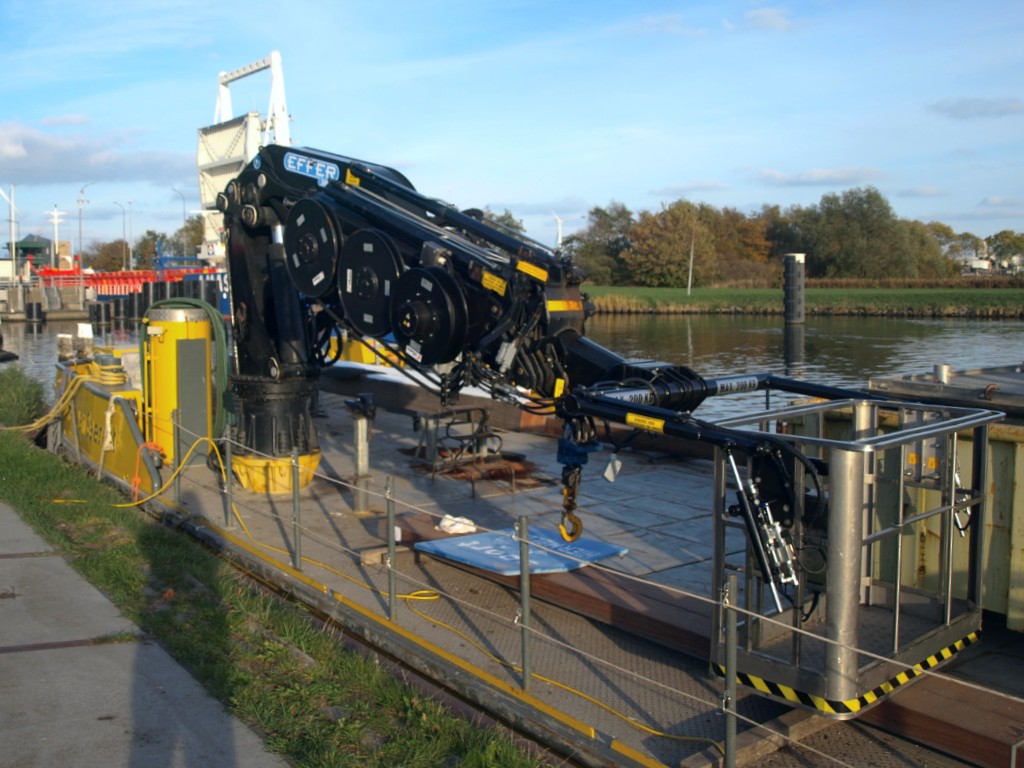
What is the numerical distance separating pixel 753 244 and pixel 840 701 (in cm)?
9323

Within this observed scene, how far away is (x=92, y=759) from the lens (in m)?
5.11

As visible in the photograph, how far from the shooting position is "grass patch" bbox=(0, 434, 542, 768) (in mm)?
5156

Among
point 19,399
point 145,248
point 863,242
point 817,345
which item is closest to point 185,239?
point 145,248

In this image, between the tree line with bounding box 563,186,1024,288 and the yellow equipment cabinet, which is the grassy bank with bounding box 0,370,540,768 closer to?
the yellow equipment cabinet

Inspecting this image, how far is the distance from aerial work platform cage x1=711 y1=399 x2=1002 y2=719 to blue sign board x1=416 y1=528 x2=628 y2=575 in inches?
53.5

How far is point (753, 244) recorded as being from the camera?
94500mm

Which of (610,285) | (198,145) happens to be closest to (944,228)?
(610,285)

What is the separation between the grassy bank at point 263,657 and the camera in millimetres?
5164

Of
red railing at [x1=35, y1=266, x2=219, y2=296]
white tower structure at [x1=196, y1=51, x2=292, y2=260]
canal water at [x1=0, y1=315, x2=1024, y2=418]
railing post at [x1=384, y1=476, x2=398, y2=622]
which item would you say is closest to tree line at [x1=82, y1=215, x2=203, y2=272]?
red railing at [x1=35, y1=266, x2=219, y2=296]

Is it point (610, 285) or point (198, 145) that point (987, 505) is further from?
point (610, 285)

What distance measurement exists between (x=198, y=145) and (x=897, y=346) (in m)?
27.5

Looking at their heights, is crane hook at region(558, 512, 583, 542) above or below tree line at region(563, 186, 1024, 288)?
below

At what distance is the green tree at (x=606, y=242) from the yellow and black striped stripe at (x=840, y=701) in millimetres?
82642

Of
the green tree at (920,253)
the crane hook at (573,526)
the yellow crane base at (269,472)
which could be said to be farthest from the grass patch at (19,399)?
the green tree at (920,253)
